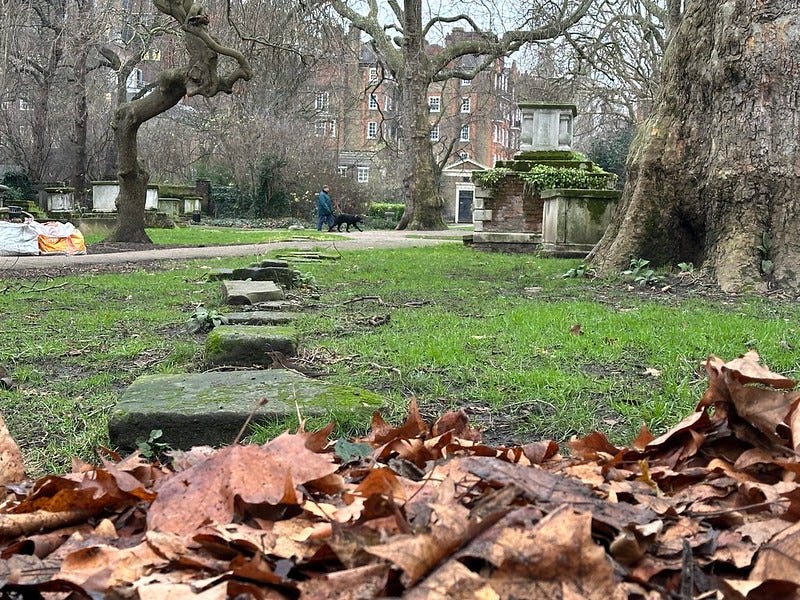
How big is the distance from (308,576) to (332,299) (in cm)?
612

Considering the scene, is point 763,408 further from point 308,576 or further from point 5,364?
point 5,364

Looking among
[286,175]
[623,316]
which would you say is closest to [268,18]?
[623,316]

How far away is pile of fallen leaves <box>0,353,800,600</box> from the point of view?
1.30 m

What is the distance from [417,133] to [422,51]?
3031 mm

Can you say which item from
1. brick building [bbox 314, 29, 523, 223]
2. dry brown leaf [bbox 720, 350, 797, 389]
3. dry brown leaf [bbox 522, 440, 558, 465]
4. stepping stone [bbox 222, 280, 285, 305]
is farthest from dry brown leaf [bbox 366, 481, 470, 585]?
brick building [bbox 314, 29, 523, 223]

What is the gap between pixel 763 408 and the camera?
2.02m

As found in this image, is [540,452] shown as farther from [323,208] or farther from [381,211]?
[381,211]

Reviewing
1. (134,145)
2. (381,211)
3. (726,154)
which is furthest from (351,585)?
(381,211)

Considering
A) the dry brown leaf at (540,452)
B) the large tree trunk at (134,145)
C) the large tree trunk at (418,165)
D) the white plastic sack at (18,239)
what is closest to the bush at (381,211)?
the large tree trunk at (418,165)

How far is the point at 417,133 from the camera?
29438 millimetres

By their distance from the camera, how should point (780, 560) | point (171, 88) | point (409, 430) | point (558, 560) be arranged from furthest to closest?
point (171, 88), point (409, 430), point (780, 560), point (558, 560)

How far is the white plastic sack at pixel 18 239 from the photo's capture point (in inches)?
581

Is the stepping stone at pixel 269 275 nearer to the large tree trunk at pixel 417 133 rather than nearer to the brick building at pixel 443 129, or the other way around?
the large tree trunk at pixel 417 133

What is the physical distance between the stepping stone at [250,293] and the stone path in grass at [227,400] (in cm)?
247
